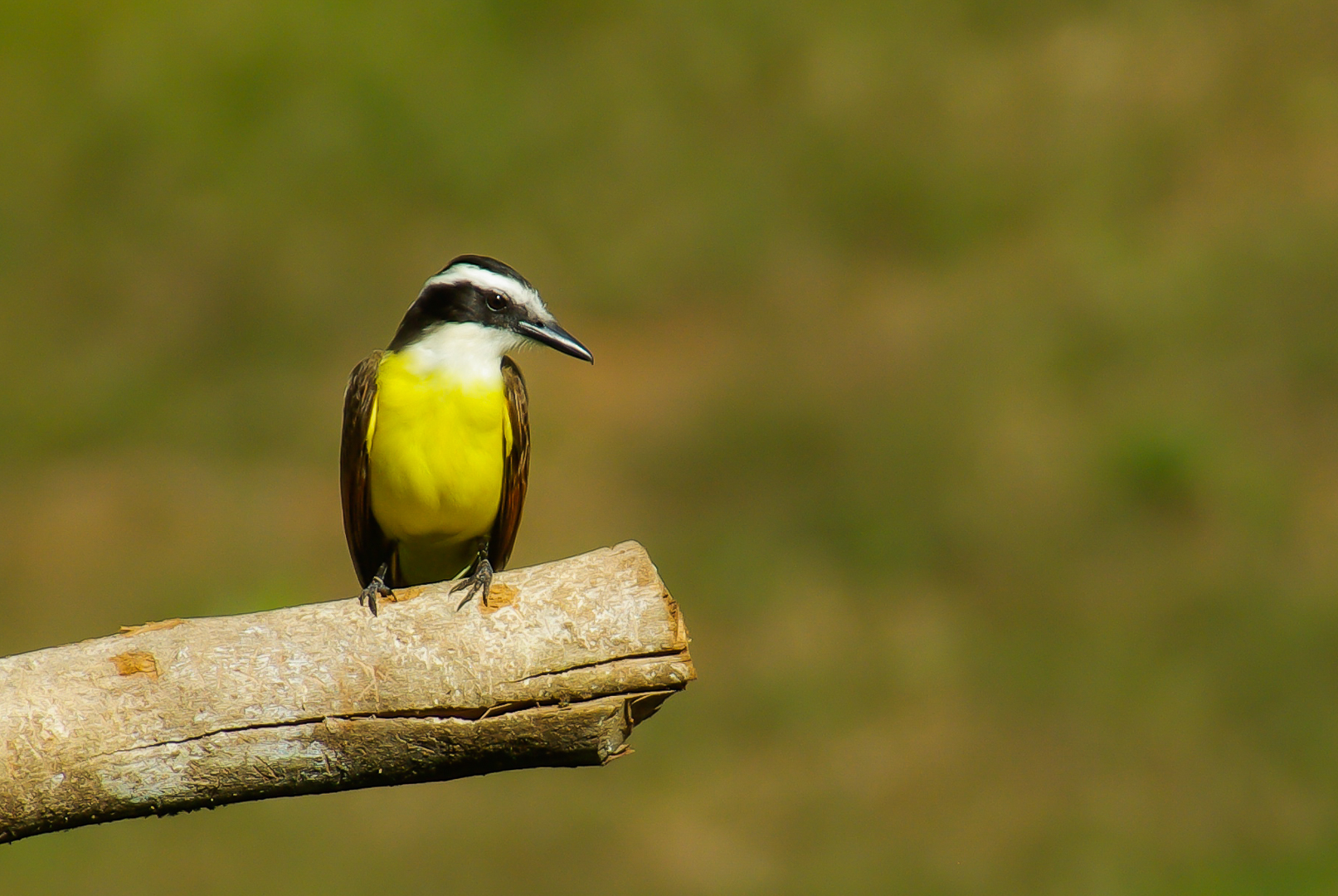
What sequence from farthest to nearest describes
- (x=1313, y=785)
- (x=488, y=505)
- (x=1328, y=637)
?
(x=1328, y=637)
(x=1313, y=785)
(x=488, y=505)

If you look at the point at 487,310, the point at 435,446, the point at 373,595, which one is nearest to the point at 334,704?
the point at 373,595

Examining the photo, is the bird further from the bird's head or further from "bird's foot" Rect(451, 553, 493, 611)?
"bird's foot" Rect(451, 553, 493, 611)

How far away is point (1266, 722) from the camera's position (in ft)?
30.2

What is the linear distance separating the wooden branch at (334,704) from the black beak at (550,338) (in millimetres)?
1170

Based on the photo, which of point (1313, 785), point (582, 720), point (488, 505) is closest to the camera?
point (582, 720)

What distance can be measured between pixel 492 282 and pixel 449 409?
41 cm

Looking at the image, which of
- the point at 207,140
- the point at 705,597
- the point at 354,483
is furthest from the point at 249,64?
the point at 354,483

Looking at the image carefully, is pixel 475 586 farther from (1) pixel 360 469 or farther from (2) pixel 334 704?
(1) pixel 360 469

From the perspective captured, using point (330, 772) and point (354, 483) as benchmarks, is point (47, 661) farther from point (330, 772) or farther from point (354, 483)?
point (354, 483)

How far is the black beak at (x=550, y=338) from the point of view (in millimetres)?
4473

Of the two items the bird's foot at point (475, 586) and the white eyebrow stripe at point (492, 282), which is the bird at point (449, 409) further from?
the bird's foot at point (475, 586)

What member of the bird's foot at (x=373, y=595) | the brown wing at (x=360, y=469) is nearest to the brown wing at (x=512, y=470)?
the brown wing at (x=360, y=469)

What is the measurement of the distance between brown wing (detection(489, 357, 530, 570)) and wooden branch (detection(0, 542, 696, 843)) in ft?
4.03

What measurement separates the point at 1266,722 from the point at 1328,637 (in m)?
0.81
